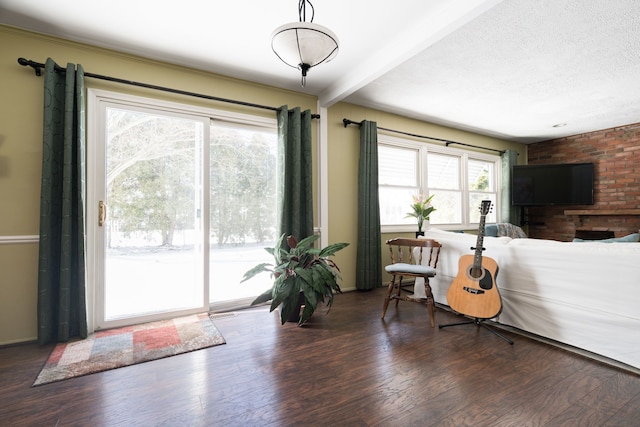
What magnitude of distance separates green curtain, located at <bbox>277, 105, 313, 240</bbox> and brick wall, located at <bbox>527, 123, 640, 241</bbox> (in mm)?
4827

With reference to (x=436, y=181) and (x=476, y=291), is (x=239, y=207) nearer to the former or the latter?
(x=476, y=291)

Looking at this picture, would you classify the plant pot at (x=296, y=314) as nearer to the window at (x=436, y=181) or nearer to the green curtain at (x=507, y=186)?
the window at (x=436, y=181)

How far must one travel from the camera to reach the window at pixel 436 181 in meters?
4.26

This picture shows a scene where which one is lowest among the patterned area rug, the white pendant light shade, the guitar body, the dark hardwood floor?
the dark hardwood floor

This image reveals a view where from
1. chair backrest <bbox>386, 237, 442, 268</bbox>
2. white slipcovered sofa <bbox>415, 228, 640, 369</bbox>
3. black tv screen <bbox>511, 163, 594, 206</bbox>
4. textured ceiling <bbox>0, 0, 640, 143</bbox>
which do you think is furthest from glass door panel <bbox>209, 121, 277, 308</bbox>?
black tv screen <bbox>511, 163, 594, 206</bbox>

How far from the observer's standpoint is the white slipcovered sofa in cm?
189

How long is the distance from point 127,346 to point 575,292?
3310 millimetres

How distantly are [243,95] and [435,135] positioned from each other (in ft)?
9.90

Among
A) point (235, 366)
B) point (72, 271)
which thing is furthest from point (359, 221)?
point (72, 271)

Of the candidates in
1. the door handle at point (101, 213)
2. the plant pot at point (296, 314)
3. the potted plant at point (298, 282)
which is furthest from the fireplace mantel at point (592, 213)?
the door handle at point (101, 213)

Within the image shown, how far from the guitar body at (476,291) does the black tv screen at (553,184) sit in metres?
3.64

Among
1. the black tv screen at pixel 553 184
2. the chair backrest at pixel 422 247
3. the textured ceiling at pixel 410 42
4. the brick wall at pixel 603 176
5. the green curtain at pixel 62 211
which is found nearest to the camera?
the textured ceiling at pixel 410 42

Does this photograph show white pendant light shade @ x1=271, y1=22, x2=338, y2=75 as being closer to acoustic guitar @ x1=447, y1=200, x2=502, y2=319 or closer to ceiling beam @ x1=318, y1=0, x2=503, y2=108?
ceiling beam @ x1=318, y1=0, x2=503, y2=108

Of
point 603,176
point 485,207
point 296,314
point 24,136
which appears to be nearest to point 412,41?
point 485,207
